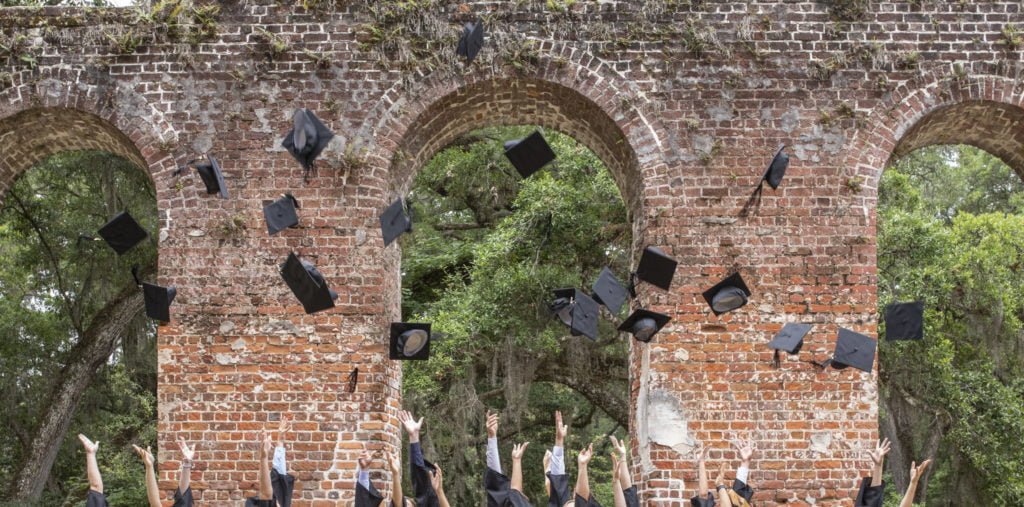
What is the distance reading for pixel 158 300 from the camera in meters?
7.67

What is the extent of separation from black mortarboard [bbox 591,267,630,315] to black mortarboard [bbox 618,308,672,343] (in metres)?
0.20

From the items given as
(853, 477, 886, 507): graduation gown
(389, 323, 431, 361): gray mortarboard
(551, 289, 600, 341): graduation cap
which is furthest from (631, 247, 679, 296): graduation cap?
(853, 477, 886, 507): graduation gown

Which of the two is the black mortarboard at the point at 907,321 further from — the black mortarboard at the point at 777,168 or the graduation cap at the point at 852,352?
the black mortarboard at the point at 777,168

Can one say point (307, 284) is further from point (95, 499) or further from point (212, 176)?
point (95, 499)

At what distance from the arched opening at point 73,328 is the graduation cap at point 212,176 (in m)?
6.25

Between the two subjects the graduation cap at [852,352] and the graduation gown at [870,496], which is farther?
the graduation cap at [852,352]

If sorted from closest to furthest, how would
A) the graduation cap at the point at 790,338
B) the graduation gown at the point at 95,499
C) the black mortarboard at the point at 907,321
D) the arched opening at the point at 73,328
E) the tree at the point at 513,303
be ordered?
1. the graduation gown at the point at 95,499
2. the graduation cap at the point at 790,338
3. the black mortarboard at the point at 907,321
4. the tree at the point at 513,303
5. the arched opening at the point at 73,328

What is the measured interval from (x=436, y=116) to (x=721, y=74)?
7.30 ft

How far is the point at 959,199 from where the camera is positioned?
21.0 meters

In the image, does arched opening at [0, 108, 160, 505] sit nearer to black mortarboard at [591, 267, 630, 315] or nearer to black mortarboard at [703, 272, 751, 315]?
black mortarboard at [591, 267, 630, 315]

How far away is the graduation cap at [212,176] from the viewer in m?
7.68

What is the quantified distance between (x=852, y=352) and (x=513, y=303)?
6.10 meters

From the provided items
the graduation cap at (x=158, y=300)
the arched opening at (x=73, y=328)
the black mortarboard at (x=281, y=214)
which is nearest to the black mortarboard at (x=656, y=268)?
the black mortarboard at (x=281, y=214)

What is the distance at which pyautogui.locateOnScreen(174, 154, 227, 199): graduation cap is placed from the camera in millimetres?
7680
